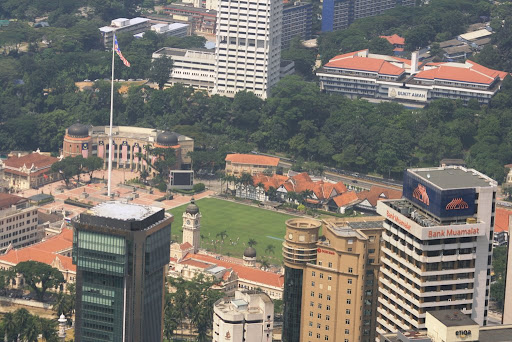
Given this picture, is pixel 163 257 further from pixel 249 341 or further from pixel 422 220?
pixel 422 220

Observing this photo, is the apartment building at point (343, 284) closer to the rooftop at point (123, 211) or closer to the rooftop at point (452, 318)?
the rooftop at point (123, 211)

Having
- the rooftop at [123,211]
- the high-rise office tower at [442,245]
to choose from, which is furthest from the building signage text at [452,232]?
the rooftop at [123,211]

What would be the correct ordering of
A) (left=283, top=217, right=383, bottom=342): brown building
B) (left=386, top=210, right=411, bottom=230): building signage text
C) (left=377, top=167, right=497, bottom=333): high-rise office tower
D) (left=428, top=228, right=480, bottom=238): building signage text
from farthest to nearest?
(left=283, top=217, right=383, bottom=342): brown building, (left=386, top=210, right=411, bottom=230): building signage text, (left=377, top=167, right=497, bottom=333): high-rise office tower, (left=428, top=228, right=480, bottom=238): building signage text

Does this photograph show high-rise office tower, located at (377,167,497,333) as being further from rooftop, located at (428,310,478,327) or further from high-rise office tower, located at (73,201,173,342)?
high-rise office tower, located at (73,201,173,342)

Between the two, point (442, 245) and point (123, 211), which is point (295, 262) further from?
point (442, 245)

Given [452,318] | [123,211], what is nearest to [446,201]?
[452,318]

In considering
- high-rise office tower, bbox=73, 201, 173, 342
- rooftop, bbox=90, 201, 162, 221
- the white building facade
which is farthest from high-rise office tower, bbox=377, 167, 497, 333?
rooftop, bbox=90, 201, 162, 221

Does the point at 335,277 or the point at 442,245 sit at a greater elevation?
the point at 442,245
